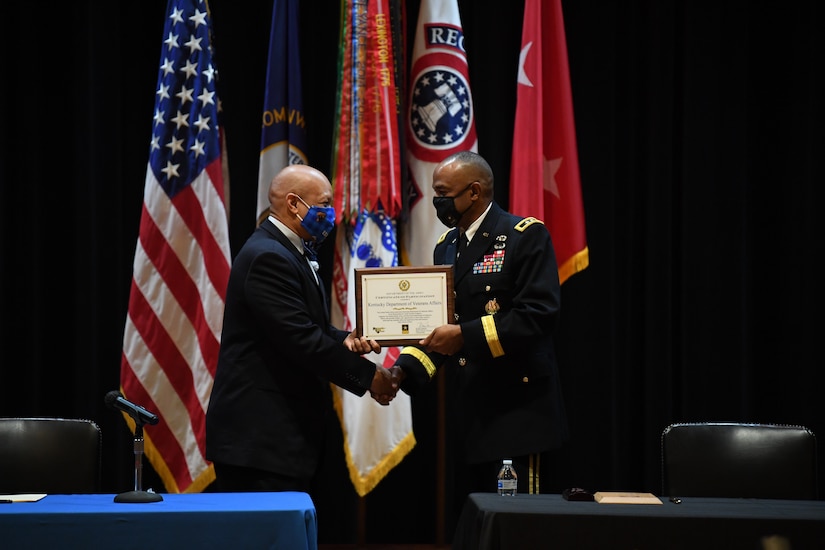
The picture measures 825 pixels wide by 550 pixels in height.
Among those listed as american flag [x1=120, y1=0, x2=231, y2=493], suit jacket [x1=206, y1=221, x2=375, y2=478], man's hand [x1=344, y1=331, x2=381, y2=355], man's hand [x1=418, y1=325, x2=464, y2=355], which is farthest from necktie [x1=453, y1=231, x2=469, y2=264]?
american flag [x1=120, y1=0, x2=231, y2=493]

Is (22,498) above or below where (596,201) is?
below

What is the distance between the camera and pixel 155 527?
7.80 feet

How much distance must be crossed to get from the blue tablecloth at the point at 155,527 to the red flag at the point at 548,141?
8.70ft

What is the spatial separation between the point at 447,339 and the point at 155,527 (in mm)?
1572

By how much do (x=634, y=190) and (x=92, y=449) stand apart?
3.26m

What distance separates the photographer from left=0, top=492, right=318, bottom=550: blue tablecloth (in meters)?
2.35

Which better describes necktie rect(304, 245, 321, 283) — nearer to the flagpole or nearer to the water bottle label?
the water bottle label

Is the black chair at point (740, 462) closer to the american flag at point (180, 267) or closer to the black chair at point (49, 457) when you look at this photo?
the black chair at point (49, 457)

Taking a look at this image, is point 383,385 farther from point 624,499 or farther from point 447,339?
point 624,499

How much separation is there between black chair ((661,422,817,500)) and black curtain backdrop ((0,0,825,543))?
1813mm

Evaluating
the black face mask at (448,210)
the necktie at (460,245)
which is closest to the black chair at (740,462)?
the necktie at (460,245)

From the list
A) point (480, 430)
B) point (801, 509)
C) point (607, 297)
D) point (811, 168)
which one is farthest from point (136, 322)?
point (811, 168)

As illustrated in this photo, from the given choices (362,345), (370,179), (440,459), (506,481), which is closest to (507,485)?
(506,481)

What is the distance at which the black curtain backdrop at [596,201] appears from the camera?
199 inches
